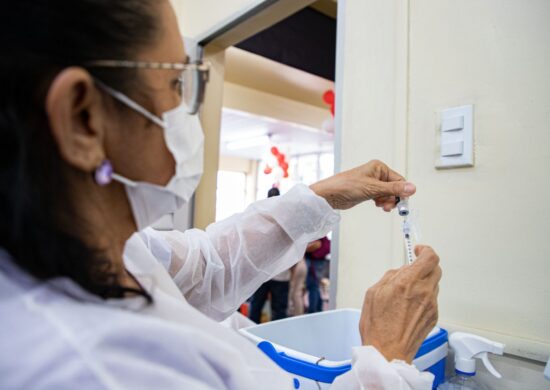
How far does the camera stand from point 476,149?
779 mm

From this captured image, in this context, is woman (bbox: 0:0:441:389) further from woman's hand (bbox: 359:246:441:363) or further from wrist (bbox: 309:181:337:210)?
wrist (bbox: 309:181:337:210)

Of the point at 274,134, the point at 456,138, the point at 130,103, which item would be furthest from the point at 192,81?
the point at 274,134

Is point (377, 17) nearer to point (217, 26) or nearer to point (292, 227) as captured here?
point (292, 227)

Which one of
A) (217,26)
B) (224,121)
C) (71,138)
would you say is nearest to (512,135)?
(71,138)

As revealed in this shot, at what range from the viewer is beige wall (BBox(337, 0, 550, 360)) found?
70cm

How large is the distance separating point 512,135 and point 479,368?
0.45 metres

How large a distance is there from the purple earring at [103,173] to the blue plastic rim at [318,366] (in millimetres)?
404

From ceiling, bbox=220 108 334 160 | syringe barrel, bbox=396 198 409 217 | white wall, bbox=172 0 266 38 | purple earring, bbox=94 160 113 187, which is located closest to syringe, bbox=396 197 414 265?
syringe barrel, bbox=396 198 409 217

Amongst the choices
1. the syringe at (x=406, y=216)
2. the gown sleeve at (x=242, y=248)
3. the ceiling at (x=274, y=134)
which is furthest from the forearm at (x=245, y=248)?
the ceiling at (x=274, y=134)

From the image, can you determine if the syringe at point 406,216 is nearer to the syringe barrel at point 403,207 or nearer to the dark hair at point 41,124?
the syringe barrel at point 403,207

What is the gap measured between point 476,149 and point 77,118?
0.72 metres

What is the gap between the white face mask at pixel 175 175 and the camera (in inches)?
19.4

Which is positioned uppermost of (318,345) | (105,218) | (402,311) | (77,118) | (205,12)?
(205,12)

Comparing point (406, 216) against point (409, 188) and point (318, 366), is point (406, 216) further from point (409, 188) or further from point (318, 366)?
point (318, 366)
